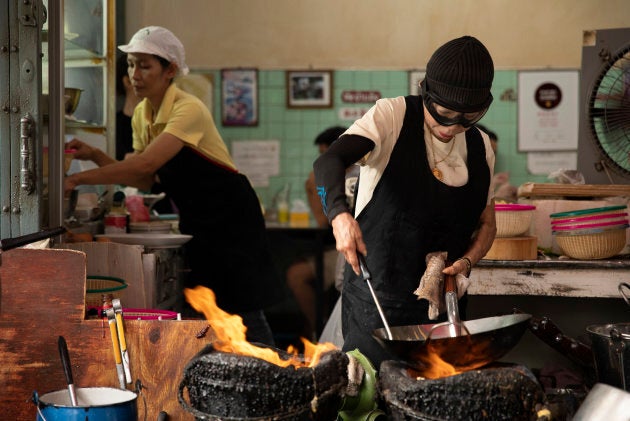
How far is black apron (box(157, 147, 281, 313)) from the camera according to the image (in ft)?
13.2

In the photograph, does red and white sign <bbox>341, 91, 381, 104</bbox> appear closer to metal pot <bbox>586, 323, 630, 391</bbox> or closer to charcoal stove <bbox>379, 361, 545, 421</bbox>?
metal pot <bbox>586, 323, 630, 391</bbox>

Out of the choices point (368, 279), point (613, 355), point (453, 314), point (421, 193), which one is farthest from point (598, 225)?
point (368, 279)

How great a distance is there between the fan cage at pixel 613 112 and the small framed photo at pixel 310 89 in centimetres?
400

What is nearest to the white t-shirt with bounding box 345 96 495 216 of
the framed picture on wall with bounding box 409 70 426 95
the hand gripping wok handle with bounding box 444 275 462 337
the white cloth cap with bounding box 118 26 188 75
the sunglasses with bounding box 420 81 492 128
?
the sunglasses with bounding box 420 81 492 128

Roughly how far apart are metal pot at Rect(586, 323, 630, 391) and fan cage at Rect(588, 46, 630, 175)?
4.76 feet

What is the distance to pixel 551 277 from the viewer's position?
327 centimetres

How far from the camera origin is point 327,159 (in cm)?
224

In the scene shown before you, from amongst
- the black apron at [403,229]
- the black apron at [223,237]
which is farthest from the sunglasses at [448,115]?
the black apron at [223,237]

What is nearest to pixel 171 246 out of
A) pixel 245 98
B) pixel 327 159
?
pixel 327 159

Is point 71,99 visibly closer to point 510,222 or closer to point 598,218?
point 510,222

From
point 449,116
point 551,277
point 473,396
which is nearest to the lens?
point 473,396

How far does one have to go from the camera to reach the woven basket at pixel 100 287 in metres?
2.72

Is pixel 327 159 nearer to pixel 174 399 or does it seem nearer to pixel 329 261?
pixel 174 399

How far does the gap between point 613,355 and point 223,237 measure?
2153 mm
